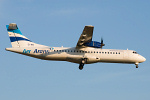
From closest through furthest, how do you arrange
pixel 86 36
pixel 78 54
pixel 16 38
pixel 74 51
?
pixel 86 36 → pixel 78 54 → pixel 74 51 → pixel 16 38

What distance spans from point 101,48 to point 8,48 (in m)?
13.8

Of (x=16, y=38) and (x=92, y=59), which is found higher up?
(x=16, y=38)

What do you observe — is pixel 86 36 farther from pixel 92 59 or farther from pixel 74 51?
pixel 92 59

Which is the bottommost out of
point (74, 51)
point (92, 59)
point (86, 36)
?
point (92, 59)

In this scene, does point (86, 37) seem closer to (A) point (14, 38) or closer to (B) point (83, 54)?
(B) point (83, 54)

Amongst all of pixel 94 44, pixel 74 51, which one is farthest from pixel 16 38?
pixel 94 44

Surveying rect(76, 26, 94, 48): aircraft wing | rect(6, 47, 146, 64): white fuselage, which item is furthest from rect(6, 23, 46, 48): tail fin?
rect(76, 26, 94, 48): aircraft wing

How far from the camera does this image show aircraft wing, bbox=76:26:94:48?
49.7 m

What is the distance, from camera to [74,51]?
54188 mm

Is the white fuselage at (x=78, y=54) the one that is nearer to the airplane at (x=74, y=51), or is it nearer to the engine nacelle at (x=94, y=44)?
the airplane at (x=74, y=51)

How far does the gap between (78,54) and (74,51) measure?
2.50 feet

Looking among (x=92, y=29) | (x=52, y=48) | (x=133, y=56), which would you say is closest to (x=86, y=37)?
(x=92, y=29)

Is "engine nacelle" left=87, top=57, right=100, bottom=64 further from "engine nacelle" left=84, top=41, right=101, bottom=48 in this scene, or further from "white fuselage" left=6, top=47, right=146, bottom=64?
"engine nacelle" left=84, top=41, right=101, bottom=48

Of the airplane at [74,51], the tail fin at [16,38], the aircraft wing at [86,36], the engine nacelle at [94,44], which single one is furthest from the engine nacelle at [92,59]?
the tail fin at [16,38]
